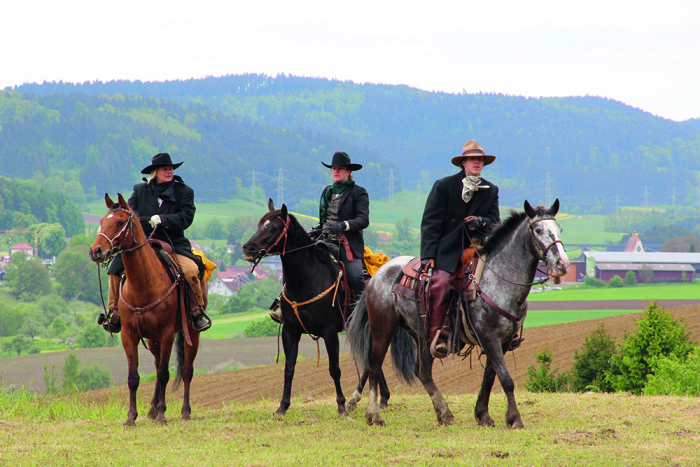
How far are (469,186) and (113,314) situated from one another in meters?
4.87

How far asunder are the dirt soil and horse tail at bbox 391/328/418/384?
129 cm

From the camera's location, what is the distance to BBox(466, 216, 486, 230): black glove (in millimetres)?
7922

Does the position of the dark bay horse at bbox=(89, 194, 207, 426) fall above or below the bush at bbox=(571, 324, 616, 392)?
above

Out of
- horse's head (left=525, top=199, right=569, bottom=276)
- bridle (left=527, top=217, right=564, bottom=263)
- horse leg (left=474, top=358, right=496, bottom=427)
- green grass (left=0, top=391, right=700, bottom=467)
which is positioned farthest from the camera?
horse leg (left=474, top=358, right=496, bottom=427)

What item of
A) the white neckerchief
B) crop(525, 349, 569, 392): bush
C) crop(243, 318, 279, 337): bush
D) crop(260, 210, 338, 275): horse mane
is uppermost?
the white neckerchief

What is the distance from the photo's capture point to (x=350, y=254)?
992 centimetres

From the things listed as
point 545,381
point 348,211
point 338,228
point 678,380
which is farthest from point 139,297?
point 545,381

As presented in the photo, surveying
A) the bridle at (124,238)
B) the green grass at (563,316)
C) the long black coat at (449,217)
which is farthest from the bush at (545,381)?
the green grass at (563,316)

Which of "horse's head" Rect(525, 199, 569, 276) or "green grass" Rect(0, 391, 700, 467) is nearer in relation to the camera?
"green grass" Rect(0, 391, 700, 467)

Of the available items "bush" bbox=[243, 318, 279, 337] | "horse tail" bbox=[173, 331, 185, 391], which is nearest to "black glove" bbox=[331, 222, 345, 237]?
"horse tail" bbox=[173, 331, 185, 391]

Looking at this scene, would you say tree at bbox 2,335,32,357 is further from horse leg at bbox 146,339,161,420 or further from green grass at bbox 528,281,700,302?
horse leg at bbox 146,339,161,420

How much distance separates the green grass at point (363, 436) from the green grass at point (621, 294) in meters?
73.6

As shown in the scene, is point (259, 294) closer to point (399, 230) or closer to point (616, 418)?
point (399, 230)

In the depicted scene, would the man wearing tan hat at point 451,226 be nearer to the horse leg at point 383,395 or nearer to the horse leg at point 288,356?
the horse leg at point 383,395
